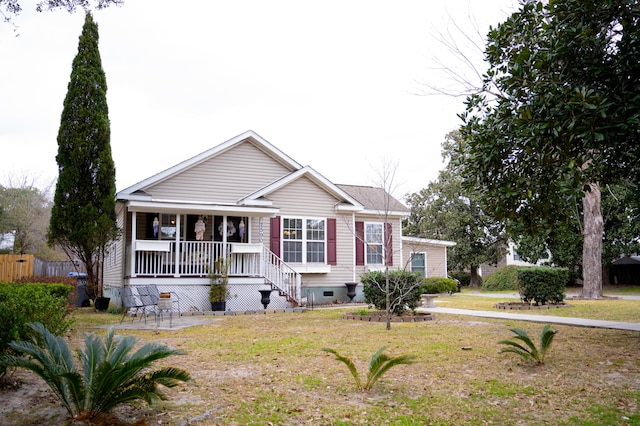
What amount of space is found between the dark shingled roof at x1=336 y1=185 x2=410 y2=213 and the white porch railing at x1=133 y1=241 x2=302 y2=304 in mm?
5971

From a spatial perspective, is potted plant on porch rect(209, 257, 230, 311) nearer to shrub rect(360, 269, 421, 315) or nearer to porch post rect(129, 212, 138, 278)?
porch post rect(129, 212, 138, 278)

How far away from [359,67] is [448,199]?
671 inches

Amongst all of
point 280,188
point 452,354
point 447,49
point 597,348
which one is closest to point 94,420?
point 452,354

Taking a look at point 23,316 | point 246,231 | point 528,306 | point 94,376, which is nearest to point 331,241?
point 246,231

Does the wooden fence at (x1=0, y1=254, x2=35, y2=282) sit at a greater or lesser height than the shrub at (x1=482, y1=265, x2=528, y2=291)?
greater

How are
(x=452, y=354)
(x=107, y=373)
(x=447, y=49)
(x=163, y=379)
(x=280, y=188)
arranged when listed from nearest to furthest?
(x=107, y=373)
(x=163, y=379)
(x=452, y=354)
(x=447, y=49)
(x=280, y=188)

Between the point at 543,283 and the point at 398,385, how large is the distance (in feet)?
39.2

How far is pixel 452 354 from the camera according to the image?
25.7 feet

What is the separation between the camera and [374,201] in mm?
23750

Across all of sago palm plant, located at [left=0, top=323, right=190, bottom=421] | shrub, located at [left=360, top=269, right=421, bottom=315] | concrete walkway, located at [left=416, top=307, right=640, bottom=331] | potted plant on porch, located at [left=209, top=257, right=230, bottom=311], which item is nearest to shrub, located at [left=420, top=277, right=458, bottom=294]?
concrete walkway, located at [left=416, top=307, right=640, bottom=331]

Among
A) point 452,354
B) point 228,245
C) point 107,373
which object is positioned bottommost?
point 452,354

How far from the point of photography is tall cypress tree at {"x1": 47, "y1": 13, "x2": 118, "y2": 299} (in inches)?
605

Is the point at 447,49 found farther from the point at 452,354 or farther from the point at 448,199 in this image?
the point at 448,199

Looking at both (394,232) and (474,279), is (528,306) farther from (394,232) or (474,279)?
(474,279)
